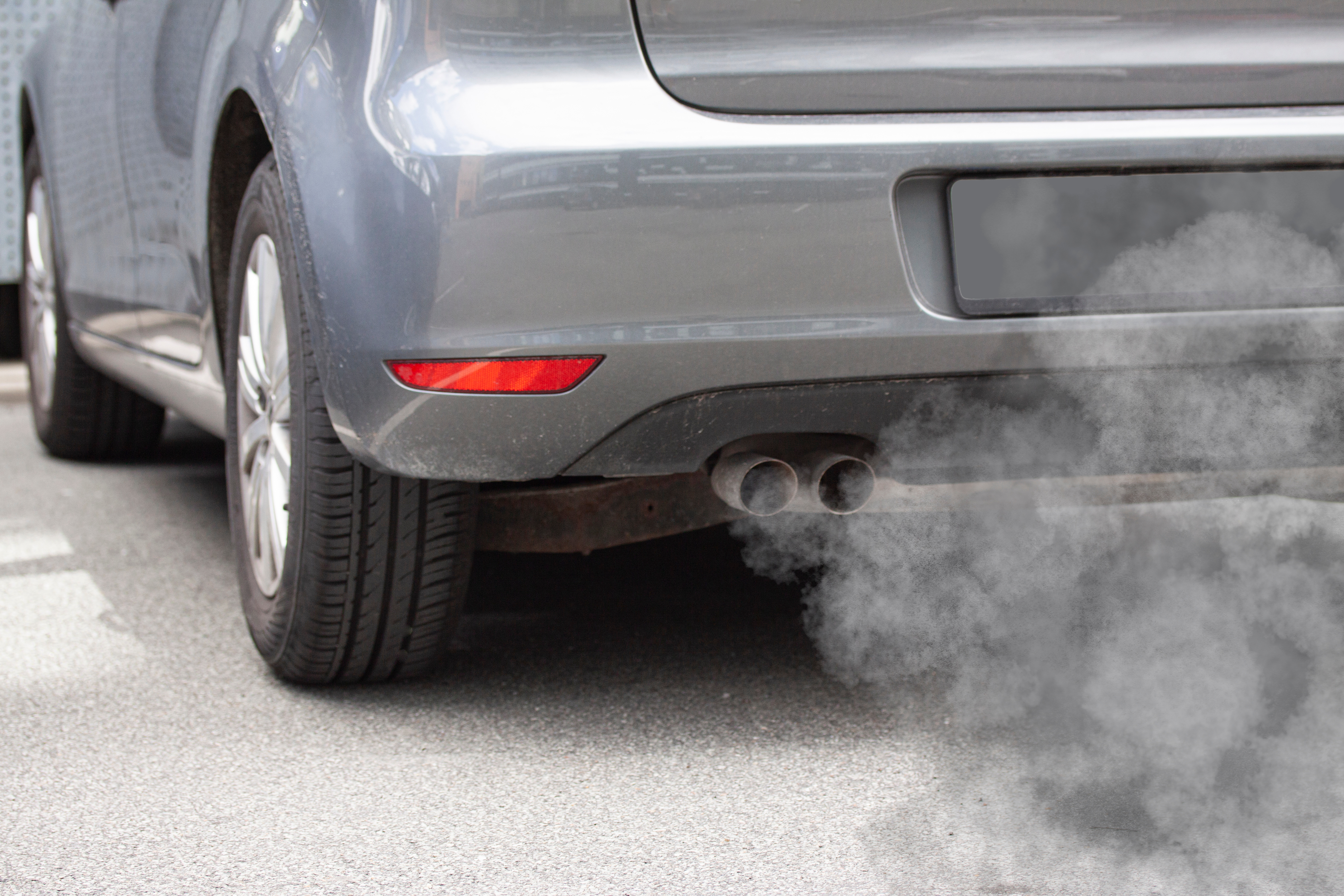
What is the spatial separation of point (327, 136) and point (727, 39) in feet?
1.55

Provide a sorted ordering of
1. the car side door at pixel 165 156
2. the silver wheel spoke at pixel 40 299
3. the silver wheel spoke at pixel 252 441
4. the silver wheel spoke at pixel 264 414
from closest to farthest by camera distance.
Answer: the silver wheel spoke at pixel 264 414, the silver wheel spoke at pixel 252 441, the car side door at pixel 165 156, the silver wheel spoke at pixel 40 299

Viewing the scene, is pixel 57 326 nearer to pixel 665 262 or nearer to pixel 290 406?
pixel 290 406

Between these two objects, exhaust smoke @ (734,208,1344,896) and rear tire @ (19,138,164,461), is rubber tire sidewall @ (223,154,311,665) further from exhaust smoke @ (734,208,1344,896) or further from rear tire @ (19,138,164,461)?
rear tire @ (19,138,164,461)

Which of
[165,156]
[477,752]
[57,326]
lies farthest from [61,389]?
[477,752]

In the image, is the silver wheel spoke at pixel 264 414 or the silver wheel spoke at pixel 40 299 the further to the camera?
the silver wheel spoke at pixel 40 299

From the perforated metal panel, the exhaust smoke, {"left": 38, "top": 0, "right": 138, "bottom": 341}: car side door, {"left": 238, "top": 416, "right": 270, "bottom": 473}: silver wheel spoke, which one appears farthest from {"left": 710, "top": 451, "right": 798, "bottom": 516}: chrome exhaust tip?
the perforated metal panel

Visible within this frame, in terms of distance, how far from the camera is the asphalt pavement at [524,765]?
1.60m

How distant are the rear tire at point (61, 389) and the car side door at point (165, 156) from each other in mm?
1204

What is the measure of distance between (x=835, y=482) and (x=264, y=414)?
2.76ft

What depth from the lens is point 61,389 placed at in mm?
4008

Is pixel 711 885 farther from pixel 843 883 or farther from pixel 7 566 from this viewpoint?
pixel 7 566

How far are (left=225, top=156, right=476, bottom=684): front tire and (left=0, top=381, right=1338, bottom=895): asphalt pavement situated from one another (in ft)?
0.30

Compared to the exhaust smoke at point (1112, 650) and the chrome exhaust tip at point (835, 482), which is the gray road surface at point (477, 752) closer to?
the exhaust smoke at point (1112, 650)

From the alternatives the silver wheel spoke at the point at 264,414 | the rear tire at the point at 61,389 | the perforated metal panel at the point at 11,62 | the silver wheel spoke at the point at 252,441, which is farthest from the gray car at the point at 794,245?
the perforated metal panel at the point at 11,62
